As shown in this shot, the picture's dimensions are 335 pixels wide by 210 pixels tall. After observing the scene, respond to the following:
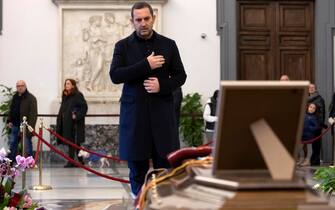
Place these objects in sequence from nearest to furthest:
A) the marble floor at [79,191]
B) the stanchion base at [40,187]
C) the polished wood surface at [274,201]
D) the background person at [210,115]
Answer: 1. the polished wood surface at [274,201]
2. the marble floor at [79,191]
3. the stanchion base at [40,187]
4. the background person at [210,115]

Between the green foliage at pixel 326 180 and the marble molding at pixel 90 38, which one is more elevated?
the marble molding at pixel 90 38

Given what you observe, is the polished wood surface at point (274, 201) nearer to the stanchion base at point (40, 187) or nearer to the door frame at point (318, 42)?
the stanchion base at point (40, 187)

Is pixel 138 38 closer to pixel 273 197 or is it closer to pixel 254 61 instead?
pixel 273 197

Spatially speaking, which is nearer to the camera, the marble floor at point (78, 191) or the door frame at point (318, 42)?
the marble floor at point (78, 191)

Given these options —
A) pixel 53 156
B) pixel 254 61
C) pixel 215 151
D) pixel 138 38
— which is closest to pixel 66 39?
pixel 53 156

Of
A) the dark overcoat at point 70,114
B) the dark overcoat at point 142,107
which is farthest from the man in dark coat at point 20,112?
the dark overcoat at point 142,107

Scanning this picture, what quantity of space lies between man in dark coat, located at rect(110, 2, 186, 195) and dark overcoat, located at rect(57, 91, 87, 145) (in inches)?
373

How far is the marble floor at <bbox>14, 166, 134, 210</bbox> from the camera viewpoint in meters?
8.26

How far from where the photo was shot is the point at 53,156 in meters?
16.3

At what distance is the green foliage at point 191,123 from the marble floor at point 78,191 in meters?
2.40

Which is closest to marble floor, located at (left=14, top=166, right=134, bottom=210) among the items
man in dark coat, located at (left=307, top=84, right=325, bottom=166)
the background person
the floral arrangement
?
the floral arrangement

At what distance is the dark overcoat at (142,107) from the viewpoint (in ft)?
17.6

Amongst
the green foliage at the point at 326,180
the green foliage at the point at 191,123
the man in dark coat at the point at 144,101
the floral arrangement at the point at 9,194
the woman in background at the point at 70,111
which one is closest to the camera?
the floral arrangement at the point at 9,194

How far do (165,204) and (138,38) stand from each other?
3.58m
